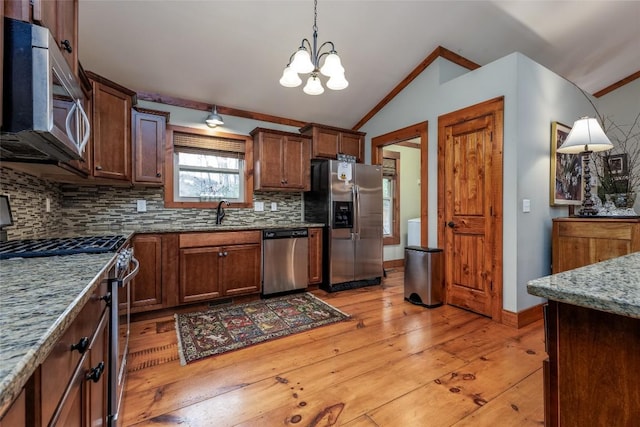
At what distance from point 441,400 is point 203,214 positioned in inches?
121

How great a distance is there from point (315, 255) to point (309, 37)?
8.10ft

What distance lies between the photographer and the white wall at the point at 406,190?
5.29 meters

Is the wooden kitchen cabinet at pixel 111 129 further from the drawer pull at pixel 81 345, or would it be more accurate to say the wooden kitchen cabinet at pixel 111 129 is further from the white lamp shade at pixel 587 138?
the white lamp shade at pixel 587 138

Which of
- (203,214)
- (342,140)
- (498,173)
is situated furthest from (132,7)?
(498,173)

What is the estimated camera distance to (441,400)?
161 centimetres

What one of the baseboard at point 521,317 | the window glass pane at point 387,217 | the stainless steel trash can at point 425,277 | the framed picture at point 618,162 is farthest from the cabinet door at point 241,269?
the framed picture at point 618,162

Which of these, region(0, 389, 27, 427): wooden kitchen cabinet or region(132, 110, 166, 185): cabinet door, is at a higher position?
region(132, 110, 166, 185): cabinet door

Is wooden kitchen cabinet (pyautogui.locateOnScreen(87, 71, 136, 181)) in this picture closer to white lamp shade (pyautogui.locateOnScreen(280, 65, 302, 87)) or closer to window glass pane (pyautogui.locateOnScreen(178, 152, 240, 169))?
window glass pane (pyautogui.locateOnScreen(178, 152, 240, 169))

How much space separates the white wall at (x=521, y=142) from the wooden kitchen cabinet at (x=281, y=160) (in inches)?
63.7

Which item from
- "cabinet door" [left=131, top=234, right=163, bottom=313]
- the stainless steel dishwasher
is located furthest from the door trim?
"cabinet door" [left=131, top=234, right=163, bottom=313]

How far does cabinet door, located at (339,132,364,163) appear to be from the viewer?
4.23m

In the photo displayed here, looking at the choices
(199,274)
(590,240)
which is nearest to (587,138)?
(590,240)

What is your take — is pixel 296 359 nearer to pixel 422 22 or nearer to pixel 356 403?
pixel 356 403

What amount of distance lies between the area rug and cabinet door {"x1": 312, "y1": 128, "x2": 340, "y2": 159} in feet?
6.39
